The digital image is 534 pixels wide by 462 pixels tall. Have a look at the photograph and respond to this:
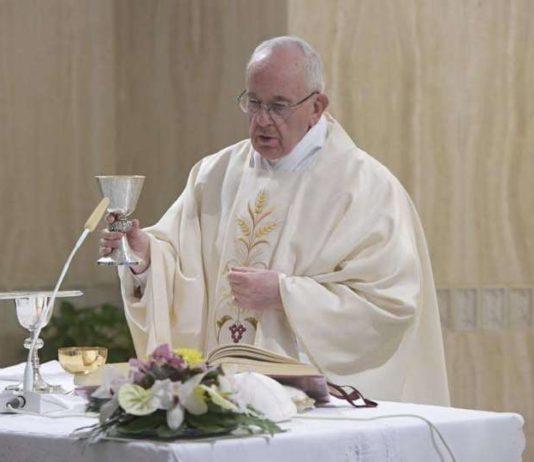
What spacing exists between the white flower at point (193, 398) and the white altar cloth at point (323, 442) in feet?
0.24

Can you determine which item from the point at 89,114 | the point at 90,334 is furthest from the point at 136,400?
the point at 89,114

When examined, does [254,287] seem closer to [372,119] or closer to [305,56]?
[305,56]

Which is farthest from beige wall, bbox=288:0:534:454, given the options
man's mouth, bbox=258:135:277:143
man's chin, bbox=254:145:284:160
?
man's mouth, bbox=258:135:277:143

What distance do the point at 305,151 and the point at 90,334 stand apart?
3.51m

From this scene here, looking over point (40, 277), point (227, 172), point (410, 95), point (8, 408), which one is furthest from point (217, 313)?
point (40, 277)

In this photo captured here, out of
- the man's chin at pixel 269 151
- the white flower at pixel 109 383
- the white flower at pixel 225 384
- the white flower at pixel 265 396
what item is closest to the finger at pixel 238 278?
the man's chin at pixel 269 151

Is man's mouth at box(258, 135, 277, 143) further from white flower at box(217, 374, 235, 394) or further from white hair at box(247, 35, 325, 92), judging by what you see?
white flower at box(217, 374, 235, 394)

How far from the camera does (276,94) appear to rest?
17.5 feet

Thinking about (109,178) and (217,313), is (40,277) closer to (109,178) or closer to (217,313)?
(217,313)

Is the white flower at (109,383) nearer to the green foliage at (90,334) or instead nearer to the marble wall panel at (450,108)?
the marble wall panel at (450,108)

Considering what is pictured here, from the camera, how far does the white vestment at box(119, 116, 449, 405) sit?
5.19 meters

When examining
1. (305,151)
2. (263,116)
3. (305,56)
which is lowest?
(305,151)

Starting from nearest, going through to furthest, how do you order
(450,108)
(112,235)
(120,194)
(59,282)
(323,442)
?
(323,442) → (59,282) → (120,194) → (112,235) → (450,108)

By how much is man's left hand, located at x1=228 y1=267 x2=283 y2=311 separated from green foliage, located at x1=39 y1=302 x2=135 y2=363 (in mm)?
3658
